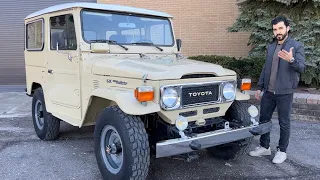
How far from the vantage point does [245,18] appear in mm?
8500

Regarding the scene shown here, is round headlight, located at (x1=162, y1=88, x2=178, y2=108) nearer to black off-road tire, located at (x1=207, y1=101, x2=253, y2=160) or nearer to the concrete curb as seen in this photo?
black off-road tire, located at (x1=207, y1=101, x2=253, y2=160)

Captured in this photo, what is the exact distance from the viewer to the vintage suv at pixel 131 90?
3248mm

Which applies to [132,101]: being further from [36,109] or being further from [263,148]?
[36,109]

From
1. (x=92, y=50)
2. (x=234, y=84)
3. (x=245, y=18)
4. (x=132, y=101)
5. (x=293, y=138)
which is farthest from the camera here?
(x=245, y=18)

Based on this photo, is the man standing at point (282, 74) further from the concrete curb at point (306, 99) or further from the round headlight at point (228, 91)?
the concrete curb at point (306, 99)

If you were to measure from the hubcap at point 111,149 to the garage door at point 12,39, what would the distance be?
9.64 metres

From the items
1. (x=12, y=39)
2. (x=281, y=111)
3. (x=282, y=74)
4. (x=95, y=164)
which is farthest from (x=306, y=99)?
(x=12, y=39)

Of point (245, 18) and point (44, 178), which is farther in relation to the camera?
point (245, 18)

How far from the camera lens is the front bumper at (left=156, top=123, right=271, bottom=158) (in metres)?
3.08

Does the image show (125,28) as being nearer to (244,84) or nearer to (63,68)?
(63,68)

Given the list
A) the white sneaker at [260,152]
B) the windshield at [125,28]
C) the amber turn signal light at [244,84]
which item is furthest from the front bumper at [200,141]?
the windshield at [125,28]

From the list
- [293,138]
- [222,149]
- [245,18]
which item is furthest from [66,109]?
[245,18]

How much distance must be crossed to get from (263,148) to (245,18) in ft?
15.5

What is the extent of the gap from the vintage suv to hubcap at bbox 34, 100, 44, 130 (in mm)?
178
